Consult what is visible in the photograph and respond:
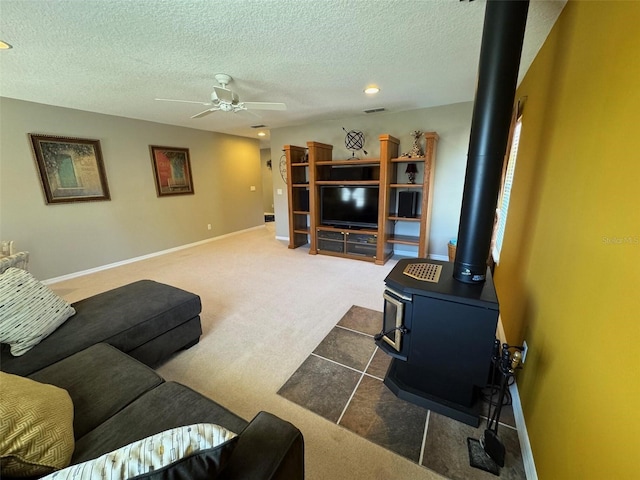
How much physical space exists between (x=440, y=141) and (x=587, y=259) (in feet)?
11.3

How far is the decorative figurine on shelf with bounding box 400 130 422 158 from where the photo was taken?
151 inches

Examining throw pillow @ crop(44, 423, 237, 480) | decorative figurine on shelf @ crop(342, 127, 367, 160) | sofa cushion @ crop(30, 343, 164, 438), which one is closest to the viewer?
throw pillow @ crop(44, 423, 237, 480)

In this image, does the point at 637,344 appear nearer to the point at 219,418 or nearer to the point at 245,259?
the point at 219,418

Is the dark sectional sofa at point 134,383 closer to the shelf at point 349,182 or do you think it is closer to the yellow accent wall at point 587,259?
the yellow accent wall at point 587,259

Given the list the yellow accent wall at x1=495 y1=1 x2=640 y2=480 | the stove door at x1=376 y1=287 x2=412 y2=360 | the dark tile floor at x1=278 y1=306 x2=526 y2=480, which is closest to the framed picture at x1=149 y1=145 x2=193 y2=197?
the dark tile floor at x1=278 y1=306 x2=526 y2=480

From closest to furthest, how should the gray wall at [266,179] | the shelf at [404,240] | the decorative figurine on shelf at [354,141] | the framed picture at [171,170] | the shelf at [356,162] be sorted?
the shelf at [356,162], the shelf at [404,240], the decorative figurine on shelf at [354,141], the framed picture at [171,170], the gray wall at [266,179]

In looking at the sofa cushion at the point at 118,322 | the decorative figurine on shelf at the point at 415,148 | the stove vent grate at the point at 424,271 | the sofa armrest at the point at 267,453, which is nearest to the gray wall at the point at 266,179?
the decorative figurine on shelf at the point at 415,148

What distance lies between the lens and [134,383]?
121 centimetres

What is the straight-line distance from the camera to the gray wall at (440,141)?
3.81 m

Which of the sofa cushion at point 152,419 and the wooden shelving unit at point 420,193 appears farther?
the wooden shelving unit at point 420,193

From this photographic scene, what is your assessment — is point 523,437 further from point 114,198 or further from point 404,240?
point 114,198

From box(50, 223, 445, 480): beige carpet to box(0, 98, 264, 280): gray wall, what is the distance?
0.40m

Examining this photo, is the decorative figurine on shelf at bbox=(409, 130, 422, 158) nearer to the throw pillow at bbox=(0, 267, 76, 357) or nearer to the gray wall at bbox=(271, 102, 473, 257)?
the gray wall at bbox=(271, 102, 473, 257)

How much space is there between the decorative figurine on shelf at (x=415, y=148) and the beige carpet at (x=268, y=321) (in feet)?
5.59
